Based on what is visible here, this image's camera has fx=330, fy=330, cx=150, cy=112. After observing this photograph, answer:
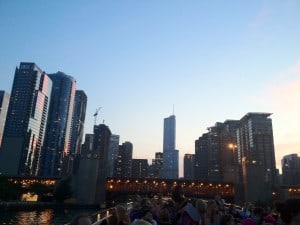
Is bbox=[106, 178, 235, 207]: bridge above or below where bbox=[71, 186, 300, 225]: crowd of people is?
above

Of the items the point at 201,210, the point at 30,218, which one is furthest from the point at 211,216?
the point at 30,218

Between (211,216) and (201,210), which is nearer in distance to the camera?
(211,216)

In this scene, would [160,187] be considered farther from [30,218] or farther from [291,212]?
[291,212]

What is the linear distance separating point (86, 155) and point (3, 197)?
3605cm

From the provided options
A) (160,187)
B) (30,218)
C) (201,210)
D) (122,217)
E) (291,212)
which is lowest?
(30,218)

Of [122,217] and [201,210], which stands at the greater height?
[201,210]

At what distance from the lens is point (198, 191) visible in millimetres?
136375

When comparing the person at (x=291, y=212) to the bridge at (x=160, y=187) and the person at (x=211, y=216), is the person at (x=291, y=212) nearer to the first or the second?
the person at (x=211, y=216)

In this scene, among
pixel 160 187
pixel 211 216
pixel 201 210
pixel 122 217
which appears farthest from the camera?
pixel 160 187

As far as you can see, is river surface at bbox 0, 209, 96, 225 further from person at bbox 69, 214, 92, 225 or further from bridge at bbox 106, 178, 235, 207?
person at bbox 69, 214, 92, 225

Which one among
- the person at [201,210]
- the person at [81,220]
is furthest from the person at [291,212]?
the person at [201,210]

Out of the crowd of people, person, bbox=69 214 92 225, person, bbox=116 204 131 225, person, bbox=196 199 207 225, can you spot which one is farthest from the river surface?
person, bbox=69 214 92 225

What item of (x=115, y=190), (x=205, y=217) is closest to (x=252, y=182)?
(x=115, y=190)

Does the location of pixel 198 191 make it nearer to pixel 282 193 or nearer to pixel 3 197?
pixel 282 193
